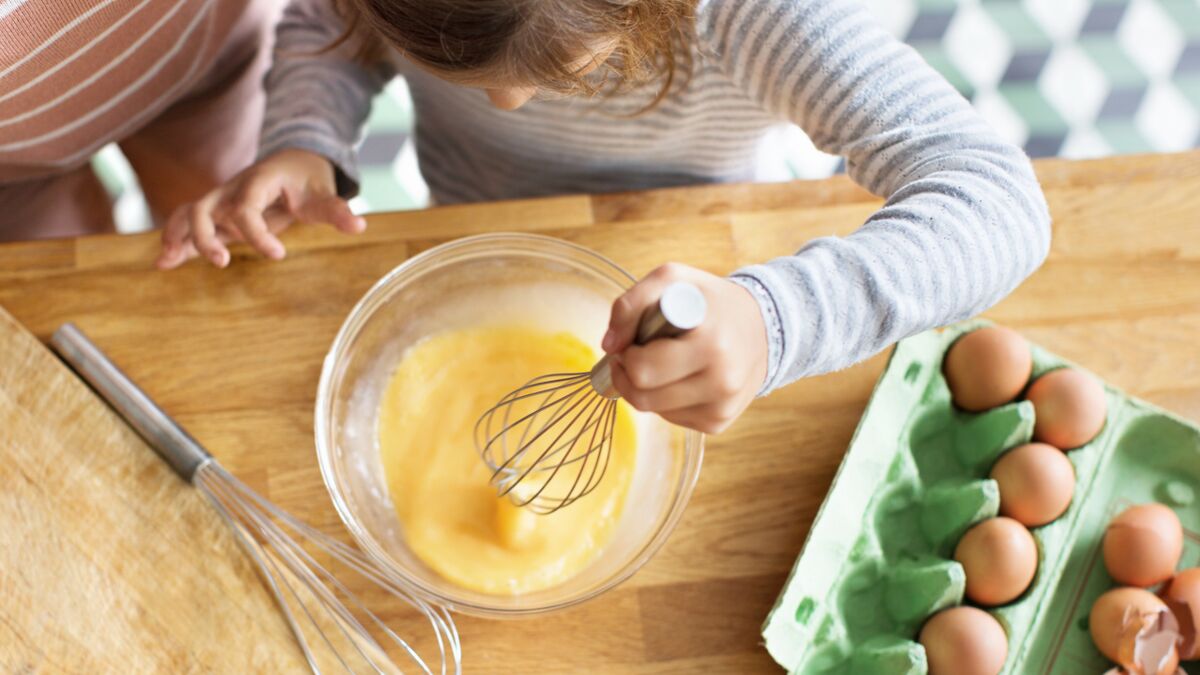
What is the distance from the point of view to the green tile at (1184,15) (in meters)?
1.48

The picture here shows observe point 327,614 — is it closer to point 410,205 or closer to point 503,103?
point 503,103

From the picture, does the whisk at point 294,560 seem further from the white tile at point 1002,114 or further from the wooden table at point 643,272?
the white tile at point 1002,114

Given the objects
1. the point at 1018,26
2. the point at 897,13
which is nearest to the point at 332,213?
the point at 897,13

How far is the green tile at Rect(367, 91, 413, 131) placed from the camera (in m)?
1.43

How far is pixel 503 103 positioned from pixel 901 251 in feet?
0.82

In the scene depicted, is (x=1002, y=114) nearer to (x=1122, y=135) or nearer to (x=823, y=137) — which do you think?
(x=1122, y=135)

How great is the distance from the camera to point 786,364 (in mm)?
560

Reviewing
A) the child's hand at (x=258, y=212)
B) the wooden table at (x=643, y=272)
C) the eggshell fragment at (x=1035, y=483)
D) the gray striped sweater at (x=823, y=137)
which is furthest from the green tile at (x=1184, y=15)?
the child's hand at (x=258, y=212)

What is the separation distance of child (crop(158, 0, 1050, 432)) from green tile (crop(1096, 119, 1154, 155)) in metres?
0.83

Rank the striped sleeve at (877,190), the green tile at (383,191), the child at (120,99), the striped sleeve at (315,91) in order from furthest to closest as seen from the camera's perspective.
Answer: the green tile at (383,191)
the striped sleeve at (315,91)
the child at (120,99)
the striped sleeve at (877,190)

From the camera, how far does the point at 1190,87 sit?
57.9 inches

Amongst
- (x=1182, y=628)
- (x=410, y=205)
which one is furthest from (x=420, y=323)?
(x=410, y=205)

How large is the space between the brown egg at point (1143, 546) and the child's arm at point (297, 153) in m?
0.56

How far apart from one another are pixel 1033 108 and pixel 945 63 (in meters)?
0.14
